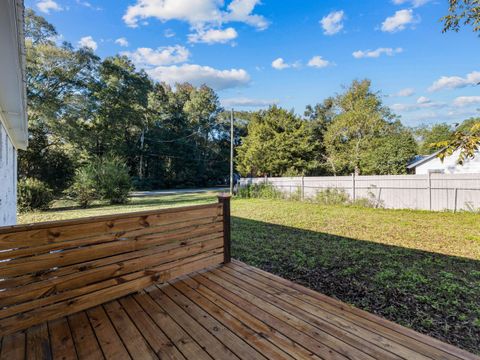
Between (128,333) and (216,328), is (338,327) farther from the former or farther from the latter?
(128,333)

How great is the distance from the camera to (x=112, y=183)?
11.3m

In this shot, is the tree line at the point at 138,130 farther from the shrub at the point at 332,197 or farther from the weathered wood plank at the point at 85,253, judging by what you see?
the weathered wood plank at the point at 85,253

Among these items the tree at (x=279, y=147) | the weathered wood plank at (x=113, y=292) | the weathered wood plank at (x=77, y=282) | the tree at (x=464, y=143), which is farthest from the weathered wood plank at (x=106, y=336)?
the tree at (x=279, y=147)

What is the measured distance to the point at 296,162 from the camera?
16.3m

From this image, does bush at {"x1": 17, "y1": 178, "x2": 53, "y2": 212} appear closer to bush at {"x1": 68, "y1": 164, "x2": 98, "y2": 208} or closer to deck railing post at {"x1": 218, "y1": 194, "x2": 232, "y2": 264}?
bush at {"x1": 68, "y1": 164, "x2": 98, "y2": 208}

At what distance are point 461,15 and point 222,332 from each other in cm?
496

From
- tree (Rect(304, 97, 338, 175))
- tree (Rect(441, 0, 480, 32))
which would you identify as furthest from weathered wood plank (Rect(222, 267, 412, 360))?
tree (Rect(304, 97, 338, 175))

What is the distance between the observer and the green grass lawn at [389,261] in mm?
2262

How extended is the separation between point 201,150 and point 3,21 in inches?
1043

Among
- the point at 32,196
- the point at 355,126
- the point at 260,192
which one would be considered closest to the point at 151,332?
the point at 32,196

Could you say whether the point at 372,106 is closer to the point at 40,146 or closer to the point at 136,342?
the point at 136,342

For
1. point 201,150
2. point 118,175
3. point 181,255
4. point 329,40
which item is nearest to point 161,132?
point 201,150

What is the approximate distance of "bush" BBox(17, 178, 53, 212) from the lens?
941 cm

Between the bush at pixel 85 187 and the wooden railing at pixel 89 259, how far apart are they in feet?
33.9
